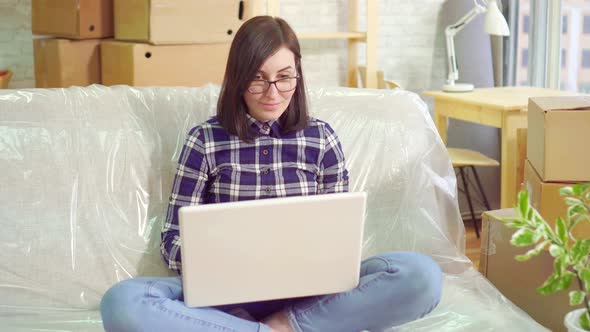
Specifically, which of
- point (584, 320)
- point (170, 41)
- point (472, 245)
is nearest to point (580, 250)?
point (584, 320)

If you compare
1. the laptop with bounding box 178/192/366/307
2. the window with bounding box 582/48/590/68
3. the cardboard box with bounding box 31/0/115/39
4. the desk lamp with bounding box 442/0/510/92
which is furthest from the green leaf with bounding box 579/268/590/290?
the window with bounding box 582/48/590/68

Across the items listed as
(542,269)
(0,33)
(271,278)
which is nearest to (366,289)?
(271,278)

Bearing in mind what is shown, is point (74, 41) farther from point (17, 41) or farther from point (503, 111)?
point (503, 111)

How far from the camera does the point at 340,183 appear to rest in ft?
6.48

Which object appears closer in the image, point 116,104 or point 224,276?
point 224,276

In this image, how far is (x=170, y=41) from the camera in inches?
105

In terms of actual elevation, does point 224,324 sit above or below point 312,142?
below

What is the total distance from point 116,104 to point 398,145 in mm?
719

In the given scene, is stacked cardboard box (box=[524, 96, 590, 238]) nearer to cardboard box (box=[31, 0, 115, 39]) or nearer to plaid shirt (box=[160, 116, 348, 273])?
plaid shirt (box=[160, 116, 348, 273])

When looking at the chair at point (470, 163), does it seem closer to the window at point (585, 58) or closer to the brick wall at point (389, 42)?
the brick wall at point (389, 42)

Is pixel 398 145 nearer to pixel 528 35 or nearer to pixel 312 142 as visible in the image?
pixel 312 142

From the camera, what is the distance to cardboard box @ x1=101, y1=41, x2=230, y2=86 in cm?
265

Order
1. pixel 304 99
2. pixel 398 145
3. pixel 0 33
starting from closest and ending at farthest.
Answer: pixel 304 99
pixel 398 145
pixel 0 33

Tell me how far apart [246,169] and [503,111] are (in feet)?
4.44
